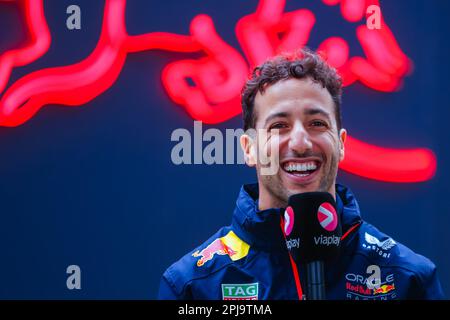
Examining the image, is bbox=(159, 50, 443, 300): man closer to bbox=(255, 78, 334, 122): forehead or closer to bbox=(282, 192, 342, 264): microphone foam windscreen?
bbox=(255, 78, 334, 122): forehead

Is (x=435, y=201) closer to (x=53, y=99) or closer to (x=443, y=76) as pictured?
(x=443, y=76)

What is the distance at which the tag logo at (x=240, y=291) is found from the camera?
4.67 ft

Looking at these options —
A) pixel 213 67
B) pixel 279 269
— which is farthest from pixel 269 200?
pixel 213 67

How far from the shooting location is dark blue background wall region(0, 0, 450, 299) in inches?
111

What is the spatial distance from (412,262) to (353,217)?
170mm

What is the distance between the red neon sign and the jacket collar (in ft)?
4.17

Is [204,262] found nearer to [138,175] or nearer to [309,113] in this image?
[309,113]

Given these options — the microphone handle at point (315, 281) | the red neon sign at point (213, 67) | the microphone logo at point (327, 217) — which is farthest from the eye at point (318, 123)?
the red neon sign at point (213, 67)

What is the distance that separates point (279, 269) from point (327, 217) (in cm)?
25

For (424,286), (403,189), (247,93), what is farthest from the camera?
(403,189)

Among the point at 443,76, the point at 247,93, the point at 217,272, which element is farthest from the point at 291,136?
the point at 443,76

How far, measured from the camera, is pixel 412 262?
1.44 meters

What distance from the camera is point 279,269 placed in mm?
1450

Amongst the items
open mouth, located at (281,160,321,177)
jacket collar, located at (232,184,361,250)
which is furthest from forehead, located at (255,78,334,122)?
jacket collar, located at (232,184,361,250)
